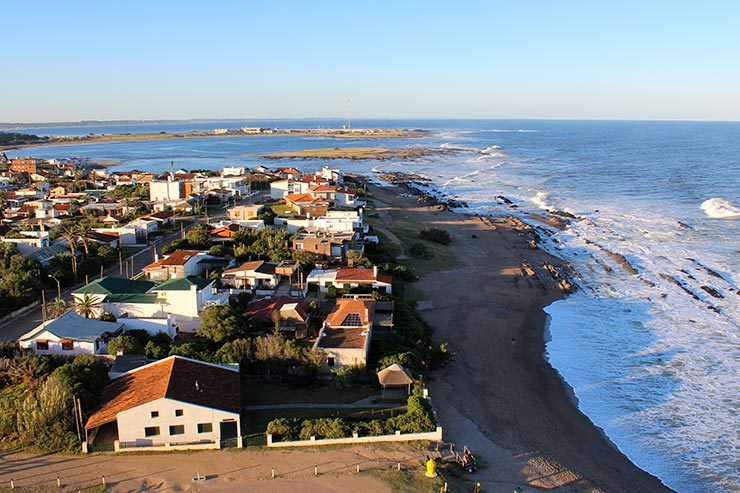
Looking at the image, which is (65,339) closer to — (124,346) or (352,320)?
(124,346)

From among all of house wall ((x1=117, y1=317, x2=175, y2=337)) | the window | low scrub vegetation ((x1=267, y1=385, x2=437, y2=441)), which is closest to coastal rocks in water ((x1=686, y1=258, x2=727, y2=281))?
low scrub vegetation ((x1=267, y1=385, x2=437, y2=441))

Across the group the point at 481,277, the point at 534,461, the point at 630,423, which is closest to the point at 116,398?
the point at 534,461

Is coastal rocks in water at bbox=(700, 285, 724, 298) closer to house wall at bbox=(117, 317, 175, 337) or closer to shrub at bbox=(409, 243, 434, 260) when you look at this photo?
shrub at bbox=(409, 243, 434, 260)

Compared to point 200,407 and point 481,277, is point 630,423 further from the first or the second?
point 481,277

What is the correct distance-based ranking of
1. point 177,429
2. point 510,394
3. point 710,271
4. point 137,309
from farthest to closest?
1. point 710,271
2. point 137,309
3. point 510,394
4. point 177,429

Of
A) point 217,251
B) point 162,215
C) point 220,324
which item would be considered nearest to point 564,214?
point 217,251

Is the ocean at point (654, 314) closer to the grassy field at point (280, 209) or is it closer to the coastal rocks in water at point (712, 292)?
the coastal rocks in water at point (712, 292)
